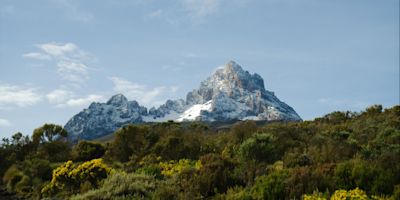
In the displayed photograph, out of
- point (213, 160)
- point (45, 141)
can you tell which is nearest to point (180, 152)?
point (213, 160)

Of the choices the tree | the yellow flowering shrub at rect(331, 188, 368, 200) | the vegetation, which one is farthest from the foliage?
the yellow flowering shrub at rect(331, 188, 368, 200)

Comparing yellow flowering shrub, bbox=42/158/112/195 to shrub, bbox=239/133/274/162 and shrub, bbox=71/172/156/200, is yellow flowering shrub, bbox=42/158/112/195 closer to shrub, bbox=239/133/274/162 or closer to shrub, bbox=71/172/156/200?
shrub, bbox=71/172/156/200

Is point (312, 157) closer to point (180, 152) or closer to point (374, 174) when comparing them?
point (374, 174)

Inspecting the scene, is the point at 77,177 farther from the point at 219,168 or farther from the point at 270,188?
the point at 270,188

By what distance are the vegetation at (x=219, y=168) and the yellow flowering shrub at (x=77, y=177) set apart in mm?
45

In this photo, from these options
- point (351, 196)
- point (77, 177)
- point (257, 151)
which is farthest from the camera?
point (257, 151)

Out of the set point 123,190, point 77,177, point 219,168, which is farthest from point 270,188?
point 77,177

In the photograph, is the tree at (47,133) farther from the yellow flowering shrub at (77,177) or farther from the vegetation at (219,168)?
the yellow flowering shrub at (77,177)

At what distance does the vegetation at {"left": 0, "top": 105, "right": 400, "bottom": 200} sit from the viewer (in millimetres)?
13000

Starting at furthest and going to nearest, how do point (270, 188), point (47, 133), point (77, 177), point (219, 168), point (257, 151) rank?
point (47, 133) → point (257, 151) → point (77, 177) → point (219, 168) → point (270, 188)

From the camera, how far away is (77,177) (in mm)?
19531

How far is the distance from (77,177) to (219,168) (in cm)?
751

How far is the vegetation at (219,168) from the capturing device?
42.7 ft

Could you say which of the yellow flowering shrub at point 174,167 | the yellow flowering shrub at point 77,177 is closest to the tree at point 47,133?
the yellow flowering shrub at point 77,177
